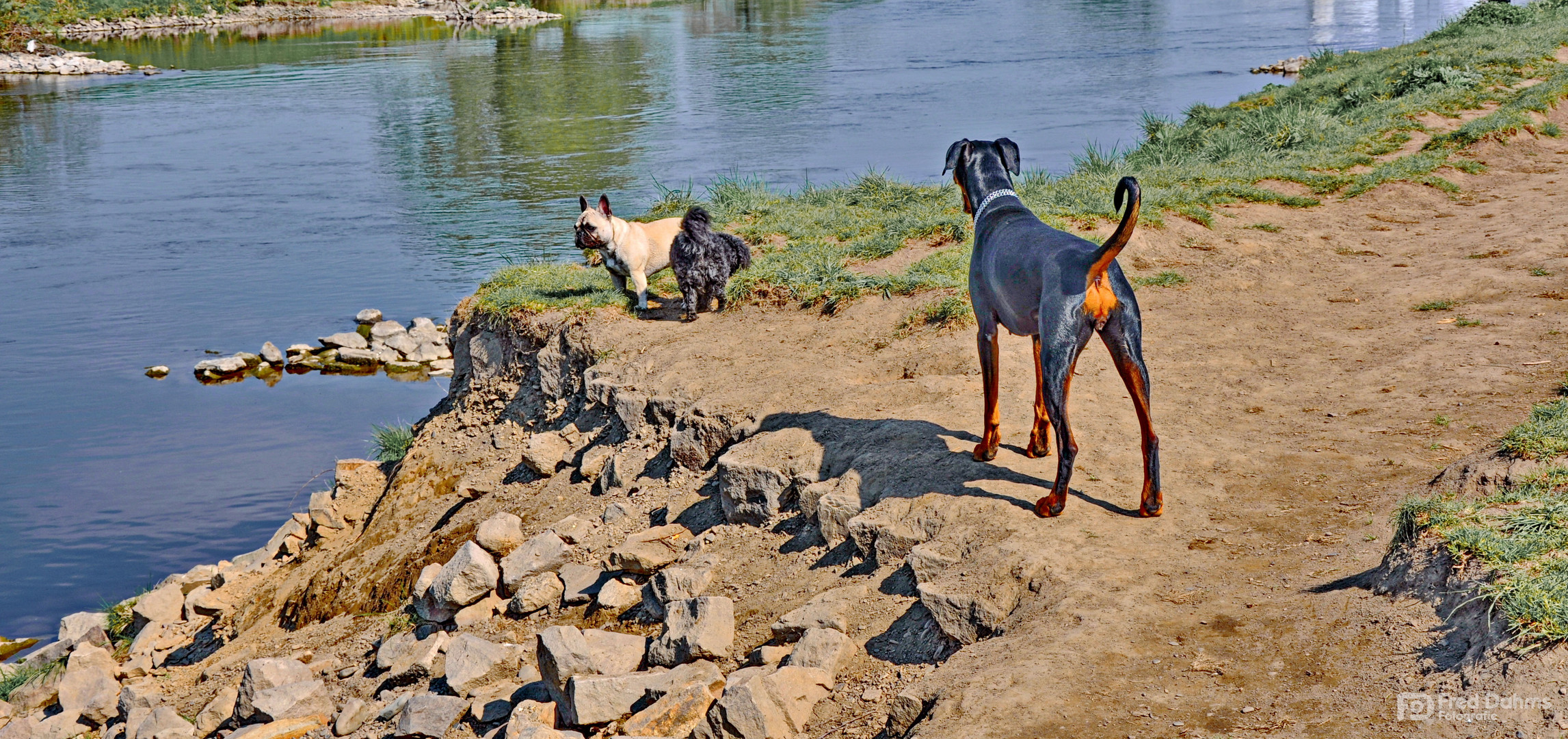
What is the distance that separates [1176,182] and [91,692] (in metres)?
11.2

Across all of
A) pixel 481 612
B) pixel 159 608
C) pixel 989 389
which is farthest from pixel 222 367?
pixel 989 389

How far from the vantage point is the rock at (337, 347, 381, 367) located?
1598 cm

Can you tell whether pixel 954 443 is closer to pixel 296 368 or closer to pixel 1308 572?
pixel 1308 572

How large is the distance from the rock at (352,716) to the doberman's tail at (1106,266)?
4.35 meters

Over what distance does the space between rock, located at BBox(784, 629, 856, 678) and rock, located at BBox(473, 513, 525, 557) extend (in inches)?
122

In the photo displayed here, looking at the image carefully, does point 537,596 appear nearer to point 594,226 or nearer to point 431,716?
point 431,716

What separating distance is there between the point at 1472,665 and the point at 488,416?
7.86 m

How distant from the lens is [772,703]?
4.53 metres

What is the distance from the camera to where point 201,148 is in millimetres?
28781

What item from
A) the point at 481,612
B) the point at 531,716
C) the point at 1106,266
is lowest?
the point at 481,612

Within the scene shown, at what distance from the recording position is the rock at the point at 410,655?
250 inches

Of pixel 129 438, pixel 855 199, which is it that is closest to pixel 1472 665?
pixel 855 199

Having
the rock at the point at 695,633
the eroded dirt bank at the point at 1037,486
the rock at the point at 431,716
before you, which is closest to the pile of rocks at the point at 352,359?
the eroded dirt bank at the point at 1037,486

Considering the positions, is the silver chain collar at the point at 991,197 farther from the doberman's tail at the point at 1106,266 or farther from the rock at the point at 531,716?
the rock at the point at 531,716
